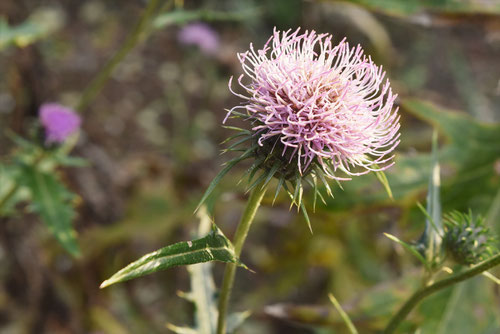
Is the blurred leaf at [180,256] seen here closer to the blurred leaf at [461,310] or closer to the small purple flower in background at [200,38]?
the blurred leaf at [461,310]

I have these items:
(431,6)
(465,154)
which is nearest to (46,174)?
(431,6)

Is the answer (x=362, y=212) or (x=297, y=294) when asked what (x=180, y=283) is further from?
(x=362, y=212)

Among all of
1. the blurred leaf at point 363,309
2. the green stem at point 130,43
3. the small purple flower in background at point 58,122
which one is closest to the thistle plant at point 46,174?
the small purple flower in background at point 58,122

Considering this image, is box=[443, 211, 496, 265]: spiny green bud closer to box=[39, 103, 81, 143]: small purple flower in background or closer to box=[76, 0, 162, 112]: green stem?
box=[76, 0, 162, 112]: green stem

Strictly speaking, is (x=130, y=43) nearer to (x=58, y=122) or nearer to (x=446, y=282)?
(x=58, y=122)

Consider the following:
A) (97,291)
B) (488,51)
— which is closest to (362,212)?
(97,291)

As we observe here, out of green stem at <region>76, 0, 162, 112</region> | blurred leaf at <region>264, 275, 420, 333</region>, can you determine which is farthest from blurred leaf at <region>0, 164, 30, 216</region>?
blurred leaf at <region>264, 275, 420, 333</region>
